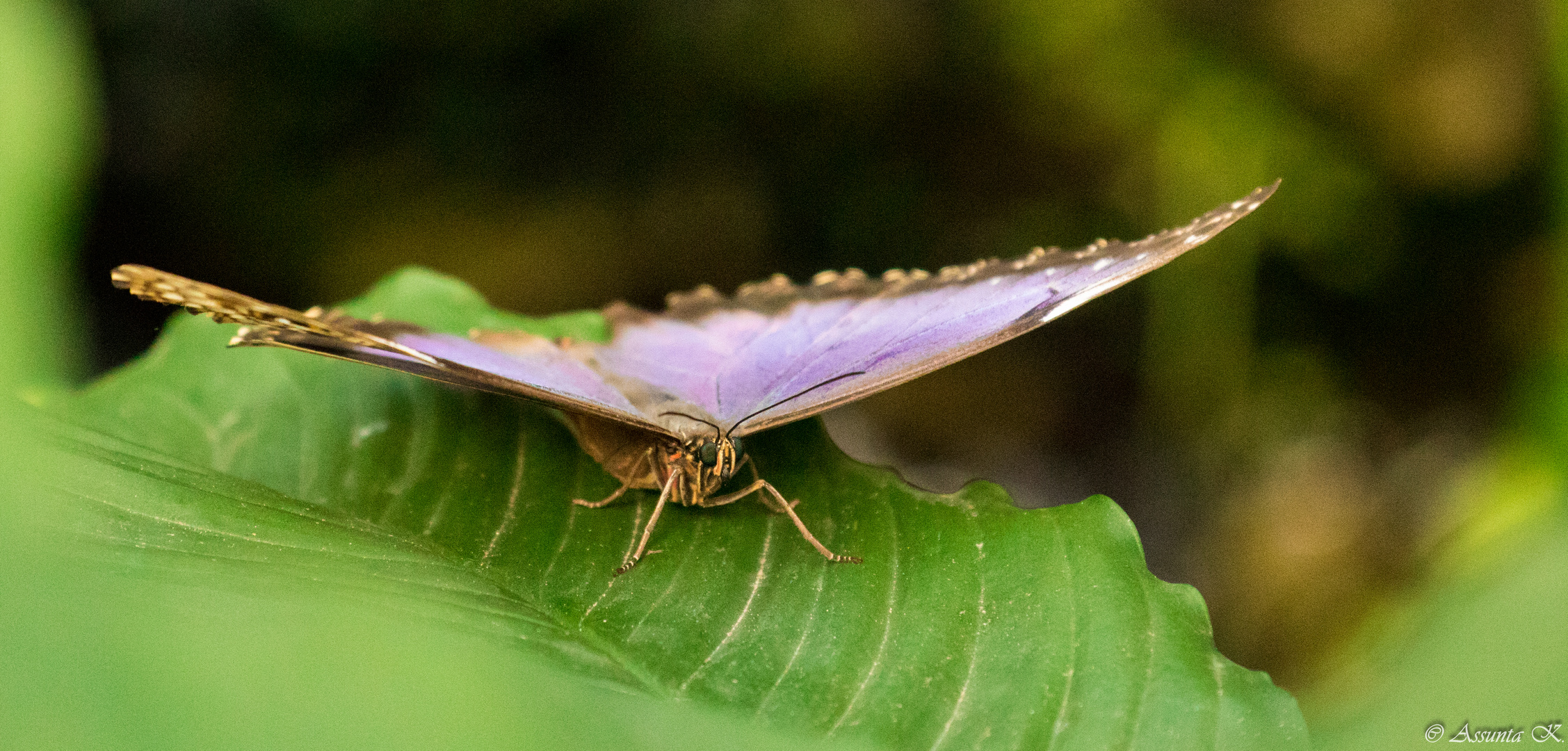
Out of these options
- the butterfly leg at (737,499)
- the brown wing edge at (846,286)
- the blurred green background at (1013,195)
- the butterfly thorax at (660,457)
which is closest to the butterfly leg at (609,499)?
the butterfly thorax at (660,457)

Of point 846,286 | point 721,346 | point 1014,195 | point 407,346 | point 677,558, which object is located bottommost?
point 677,558

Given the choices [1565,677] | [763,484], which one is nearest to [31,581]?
[1565,677]

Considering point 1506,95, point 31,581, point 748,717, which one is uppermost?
point 1506,95

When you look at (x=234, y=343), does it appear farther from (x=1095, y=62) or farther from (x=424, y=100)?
(x=1095, y=62)

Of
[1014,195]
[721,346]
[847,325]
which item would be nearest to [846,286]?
[847,325]

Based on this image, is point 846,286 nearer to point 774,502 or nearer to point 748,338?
point 748,338

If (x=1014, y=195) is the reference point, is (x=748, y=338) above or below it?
below
